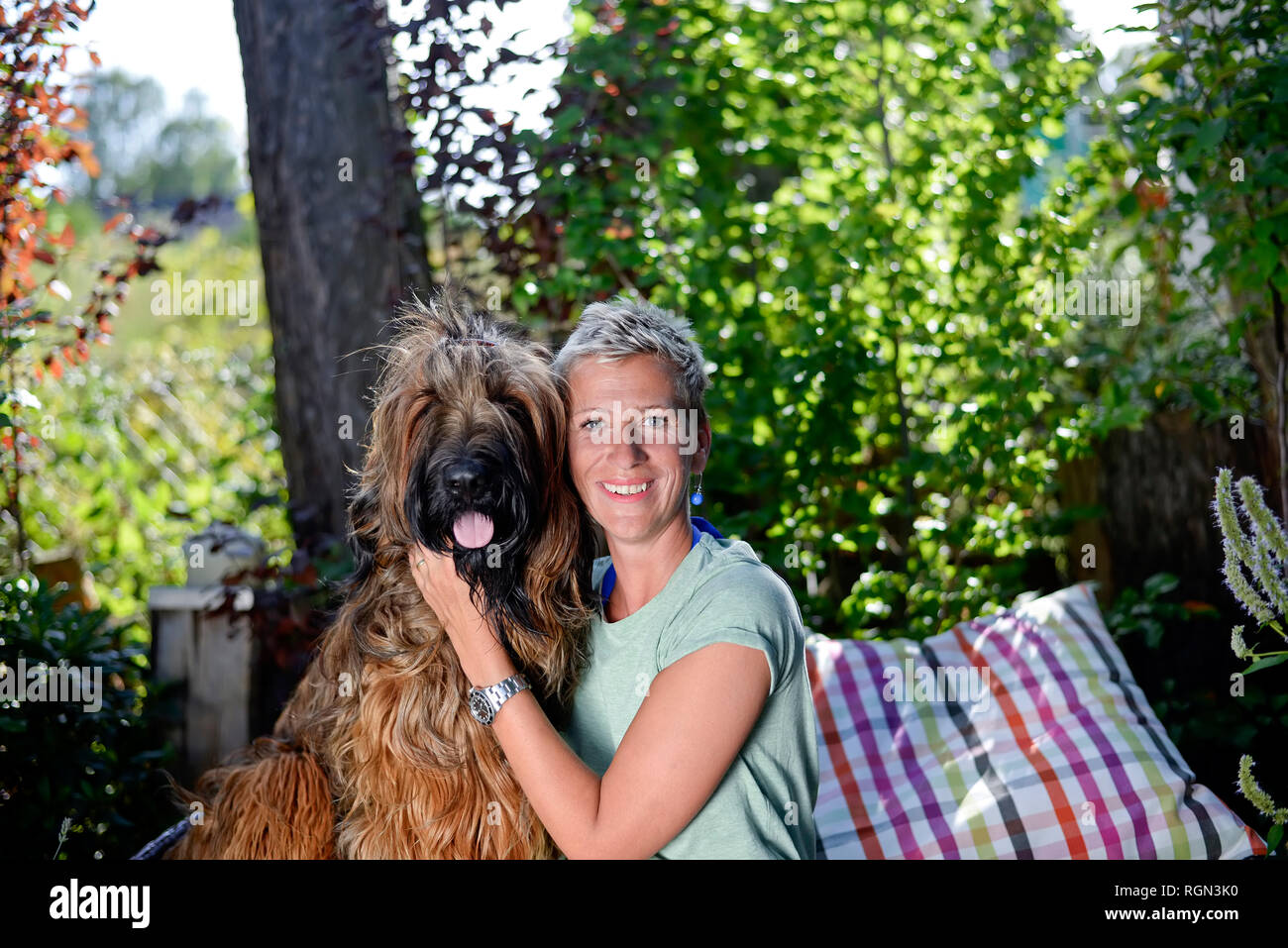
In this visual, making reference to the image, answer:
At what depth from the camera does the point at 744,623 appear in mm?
1883

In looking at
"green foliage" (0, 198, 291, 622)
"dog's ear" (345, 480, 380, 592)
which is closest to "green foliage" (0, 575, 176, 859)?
"green foliage" (0, 198, 291, 622)

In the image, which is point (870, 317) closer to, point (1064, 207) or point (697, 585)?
point (1064, 207)

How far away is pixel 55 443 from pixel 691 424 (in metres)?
3.89

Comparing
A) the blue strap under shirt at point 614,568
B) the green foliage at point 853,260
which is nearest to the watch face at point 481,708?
the blue strap under shirt at point 614,568

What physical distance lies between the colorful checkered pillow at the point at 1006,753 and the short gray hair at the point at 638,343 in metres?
1.35

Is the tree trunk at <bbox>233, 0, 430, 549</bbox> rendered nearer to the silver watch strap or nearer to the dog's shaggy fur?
the dog's shaggy fur

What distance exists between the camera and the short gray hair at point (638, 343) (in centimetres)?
200

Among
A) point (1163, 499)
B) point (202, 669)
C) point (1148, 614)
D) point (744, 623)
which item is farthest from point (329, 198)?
point (1163, 499)

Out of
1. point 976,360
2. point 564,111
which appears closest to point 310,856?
point 564,111

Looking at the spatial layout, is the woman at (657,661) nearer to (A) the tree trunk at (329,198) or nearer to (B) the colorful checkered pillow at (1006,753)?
(B) the colorful checkered pillow at (1006,753)

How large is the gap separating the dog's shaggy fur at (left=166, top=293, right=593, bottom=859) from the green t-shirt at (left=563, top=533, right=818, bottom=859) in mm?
118

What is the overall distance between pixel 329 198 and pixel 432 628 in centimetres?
194

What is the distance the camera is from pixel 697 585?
200cm

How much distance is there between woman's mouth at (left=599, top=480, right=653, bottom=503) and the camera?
1.97 metres
